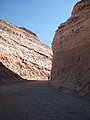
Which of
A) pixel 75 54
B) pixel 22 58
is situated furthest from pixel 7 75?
pixel 75 54

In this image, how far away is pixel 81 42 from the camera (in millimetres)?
8359

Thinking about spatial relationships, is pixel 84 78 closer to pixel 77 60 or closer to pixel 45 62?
pixel 77 60

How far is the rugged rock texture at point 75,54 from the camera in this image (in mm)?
7291

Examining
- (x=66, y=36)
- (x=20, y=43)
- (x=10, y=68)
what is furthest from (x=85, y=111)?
(x=20, y=43)

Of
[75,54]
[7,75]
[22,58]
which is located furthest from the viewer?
[22,58]

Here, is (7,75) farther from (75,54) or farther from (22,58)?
(75,54)

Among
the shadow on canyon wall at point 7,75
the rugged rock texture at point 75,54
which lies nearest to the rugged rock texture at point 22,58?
the shadow on canyon wall at point 7,75

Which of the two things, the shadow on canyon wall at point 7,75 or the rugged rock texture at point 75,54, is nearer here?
the rugged rock texture at point 75,54

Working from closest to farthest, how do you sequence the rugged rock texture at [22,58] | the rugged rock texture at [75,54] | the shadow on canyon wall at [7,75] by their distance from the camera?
the rugged rock texture at [75,54]
the shadow on canyon wall at [7,75]
the rugged rock texture at [22,58]

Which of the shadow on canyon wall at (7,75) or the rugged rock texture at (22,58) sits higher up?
the rugged rock texture at (22,58)

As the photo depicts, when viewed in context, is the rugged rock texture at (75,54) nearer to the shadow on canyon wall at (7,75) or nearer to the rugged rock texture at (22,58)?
the shadow on canyon wall at (7,75)

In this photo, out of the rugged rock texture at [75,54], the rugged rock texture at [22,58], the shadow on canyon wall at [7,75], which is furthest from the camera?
the rugged rock texture at [22,58]

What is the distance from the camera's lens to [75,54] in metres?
8.68

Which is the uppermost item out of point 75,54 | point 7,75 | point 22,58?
point 22,58
